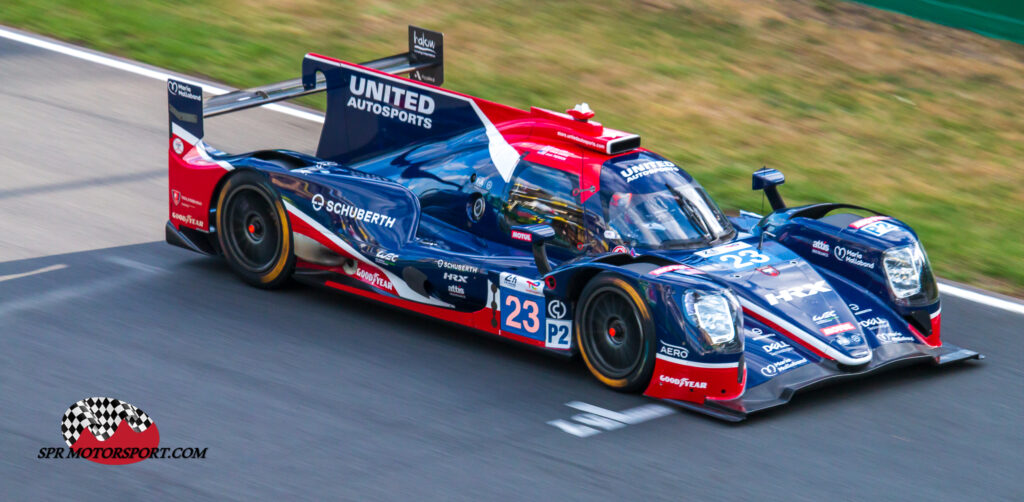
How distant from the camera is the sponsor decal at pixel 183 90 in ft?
30.0

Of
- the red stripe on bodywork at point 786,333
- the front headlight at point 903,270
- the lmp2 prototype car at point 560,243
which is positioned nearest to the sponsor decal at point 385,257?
the lmp2 prototype car at point 560,243

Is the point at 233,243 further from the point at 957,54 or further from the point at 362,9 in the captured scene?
the point at 957,54

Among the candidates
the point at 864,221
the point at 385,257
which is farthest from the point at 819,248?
the point at 385,257

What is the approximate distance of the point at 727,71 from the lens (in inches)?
578

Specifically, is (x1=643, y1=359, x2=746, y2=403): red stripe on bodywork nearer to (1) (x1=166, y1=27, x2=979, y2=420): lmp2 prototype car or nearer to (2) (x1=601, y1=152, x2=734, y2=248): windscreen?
(1) (x1=166, y1=27, x2=979, y2=420): lmp2 prototype car

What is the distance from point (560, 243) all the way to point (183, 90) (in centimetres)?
309

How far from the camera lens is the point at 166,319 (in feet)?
27.0

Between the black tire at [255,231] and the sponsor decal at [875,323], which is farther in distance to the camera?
the black tire at [255,231]

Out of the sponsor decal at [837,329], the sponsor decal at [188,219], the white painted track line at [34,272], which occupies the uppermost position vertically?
the sponsor decal at [837,329]

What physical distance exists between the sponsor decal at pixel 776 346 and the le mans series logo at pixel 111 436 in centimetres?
304

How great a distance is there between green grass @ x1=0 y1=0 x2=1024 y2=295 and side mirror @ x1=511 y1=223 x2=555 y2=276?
3719 mm

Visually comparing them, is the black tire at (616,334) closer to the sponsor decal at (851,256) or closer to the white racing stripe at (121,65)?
the sponsor decal at (851,256)

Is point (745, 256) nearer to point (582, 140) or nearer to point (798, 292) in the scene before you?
point (798, 292)

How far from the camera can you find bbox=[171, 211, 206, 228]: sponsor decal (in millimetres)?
9079
